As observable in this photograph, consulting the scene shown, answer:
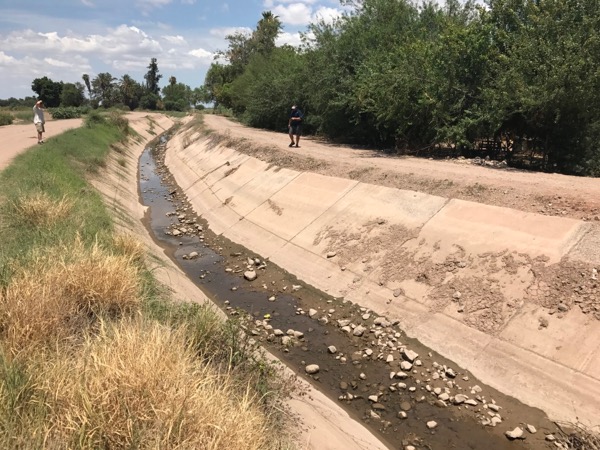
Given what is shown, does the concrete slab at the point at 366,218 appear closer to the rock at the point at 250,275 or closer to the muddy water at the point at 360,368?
the muddy water at the point at 360,368

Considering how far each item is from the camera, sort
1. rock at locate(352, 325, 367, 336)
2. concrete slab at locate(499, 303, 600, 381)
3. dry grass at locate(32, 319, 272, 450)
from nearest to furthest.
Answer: dry grass at locate(32, 319, 272, 450), concrete slab at locate(499, 303, 600, 381), rock at locate(352, 325, 367, 336)

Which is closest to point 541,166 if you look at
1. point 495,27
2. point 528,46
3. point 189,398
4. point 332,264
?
point 528,46

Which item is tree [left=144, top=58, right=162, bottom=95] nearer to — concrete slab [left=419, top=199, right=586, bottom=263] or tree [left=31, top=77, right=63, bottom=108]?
tree [left=31, top=77, right=63, bottom=108]

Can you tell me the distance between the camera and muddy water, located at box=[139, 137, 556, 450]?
648 centimetres

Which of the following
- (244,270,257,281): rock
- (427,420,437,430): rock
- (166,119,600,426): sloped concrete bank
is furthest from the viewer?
(244,270,257,281): rock

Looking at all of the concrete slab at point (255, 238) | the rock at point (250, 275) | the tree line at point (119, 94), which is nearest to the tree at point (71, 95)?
the tree line at point (119, 94)

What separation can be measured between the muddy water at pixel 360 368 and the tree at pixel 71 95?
8733 centimetres

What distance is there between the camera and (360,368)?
8.09 m

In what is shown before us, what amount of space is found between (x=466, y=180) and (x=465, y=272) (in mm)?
3916

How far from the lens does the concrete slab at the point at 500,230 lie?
29.7ft

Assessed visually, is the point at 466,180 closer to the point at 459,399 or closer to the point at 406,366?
the point at 406,366

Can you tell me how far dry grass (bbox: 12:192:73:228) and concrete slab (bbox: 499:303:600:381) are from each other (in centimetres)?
898

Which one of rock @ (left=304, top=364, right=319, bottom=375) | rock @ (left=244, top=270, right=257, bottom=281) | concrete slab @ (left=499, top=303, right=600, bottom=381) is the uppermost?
concrete slab @ (left=499, top=303, right=600, bottom=381)

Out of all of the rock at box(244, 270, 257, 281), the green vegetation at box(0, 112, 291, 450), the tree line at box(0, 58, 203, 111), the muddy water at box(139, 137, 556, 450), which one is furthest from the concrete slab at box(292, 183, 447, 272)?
the tree line at box(0, 58, 203, 111)
